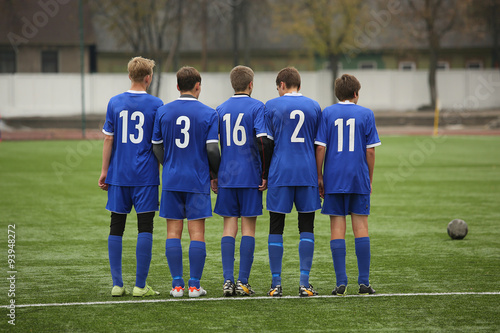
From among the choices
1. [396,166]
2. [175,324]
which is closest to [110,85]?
[396,166]

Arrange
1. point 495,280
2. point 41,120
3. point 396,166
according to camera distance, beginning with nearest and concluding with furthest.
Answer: point 495,280, point 396,166, point 41,120

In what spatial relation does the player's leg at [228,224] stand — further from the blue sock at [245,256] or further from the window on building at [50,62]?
the window on building at [50,62]

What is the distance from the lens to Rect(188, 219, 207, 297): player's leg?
605 cm

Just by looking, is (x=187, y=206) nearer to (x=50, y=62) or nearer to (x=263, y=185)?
(x=263, y=185)

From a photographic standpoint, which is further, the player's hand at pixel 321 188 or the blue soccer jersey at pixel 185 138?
the player's hand at pixel 321 188

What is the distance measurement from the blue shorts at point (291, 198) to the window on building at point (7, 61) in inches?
1523

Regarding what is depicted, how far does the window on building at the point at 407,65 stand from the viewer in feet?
148

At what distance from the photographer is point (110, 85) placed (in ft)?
130

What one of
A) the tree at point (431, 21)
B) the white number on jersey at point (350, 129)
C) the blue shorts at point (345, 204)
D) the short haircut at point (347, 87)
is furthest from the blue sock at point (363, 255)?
the tree at point (431, 21)

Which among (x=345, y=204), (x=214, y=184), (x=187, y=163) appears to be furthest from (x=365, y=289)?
(x=187, y=163)

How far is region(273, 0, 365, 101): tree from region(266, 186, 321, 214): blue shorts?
109ft

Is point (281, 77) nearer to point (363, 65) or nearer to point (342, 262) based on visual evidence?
point (342, 262)

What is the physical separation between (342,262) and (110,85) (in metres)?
35.1

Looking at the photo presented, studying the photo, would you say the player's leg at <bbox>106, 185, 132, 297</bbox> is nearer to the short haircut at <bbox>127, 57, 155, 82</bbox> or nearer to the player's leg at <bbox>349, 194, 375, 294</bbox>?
the short haircut at <bbox>127, 57, 155, 82</bbox>
